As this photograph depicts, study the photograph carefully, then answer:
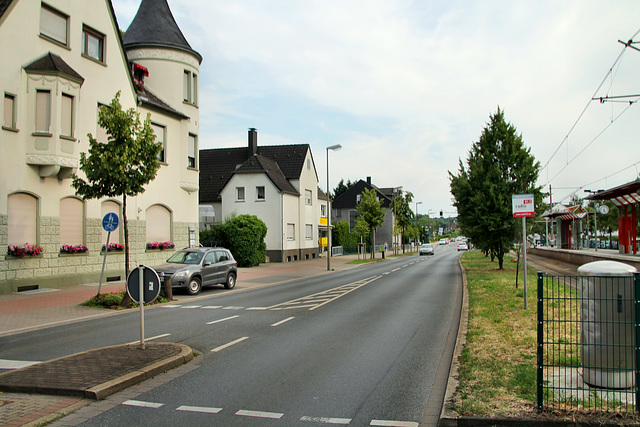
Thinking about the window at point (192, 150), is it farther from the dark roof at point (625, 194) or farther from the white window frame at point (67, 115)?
the dark roof at point (625, 194)

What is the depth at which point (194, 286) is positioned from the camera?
57.9ft

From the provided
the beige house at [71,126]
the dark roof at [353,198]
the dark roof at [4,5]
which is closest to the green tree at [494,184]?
the beige house at [71,126]

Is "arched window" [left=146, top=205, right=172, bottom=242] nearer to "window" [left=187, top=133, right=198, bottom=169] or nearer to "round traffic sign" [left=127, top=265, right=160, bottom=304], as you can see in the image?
"window" [left=187, top=133, right=198, bottom=169]

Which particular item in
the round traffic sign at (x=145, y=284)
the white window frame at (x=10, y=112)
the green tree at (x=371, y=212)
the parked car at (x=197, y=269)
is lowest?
the parked car at (x=197, y=269)

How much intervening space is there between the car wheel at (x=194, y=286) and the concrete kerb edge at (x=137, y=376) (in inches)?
382

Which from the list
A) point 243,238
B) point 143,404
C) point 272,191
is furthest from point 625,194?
point 143,404

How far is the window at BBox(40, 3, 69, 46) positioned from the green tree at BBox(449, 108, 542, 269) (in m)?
19.1

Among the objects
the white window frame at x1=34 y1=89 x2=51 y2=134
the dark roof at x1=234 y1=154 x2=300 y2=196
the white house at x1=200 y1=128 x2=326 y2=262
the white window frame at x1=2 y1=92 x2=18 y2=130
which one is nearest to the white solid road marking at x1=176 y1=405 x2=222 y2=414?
the white window frame at x1=2 y1=92 x2=18 y2=130

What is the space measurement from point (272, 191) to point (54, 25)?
81.1ft

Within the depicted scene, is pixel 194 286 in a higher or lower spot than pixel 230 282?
higher

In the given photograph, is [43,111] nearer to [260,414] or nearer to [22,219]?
[22,219]

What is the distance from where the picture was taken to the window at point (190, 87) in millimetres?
26609

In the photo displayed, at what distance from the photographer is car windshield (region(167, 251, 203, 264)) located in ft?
59.6

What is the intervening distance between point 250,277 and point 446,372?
791 inches
